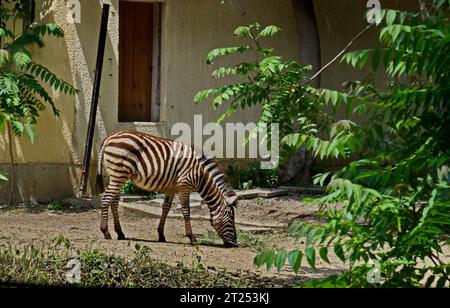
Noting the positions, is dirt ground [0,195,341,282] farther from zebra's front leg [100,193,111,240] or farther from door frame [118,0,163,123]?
door frame [118,0,163,123]

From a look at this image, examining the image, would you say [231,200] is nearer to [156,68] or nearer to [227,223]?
[227,223]

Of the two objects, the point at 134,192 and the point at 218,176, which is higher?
the point at 218,176

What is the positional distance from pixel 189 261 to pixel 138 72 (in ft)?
19.1

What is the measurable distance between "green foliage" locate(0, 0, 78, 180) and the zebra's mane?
2376mm

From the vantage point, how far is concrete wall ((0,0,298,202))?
1292 centimetres

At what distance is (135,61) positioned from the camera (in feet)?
46.0

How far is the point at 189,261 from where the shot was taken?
349 inches

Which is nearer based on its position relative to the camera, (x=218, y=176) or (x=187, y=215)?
(x=187, y=215)

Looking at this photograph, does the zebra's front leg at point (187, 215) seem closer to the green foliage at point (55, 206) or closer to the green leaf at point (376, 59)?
the green foliage at point (55, 206)

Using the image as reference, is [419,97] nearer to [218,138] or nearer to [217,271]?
[217,271]

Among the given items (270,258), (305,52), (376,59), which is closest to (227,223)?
(305,52)

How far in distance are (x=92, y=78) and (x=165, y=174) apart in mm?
3255
